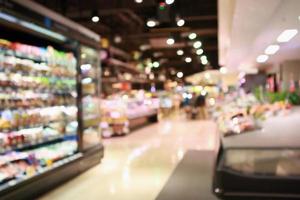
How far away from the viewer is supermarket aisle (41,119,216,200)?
5588mm

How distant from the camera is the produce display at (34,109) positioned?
16.9 ft

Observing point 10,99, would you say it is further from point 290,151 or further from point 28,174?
point 290,151

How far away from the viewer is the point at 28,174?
5324 millimetres

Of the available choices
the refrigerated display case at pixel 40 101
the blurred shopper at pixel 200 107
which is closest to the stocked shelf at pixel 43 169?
the refrigerated display case at pixel 40 101

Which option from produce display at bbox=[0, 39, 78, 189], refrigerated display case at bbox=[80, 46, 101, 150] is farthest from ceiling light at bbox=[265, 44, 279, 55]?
produce display at bbox=[0, 39, 78, 189]

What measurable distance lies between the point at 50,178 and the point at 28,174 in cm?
46

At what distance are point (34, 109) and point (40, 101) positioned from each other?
0.23 m

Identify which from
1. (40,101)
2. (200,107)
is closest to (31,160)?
(40,101)

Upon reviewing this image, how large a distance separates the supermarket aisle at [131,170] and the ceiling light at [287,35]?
3.16 m

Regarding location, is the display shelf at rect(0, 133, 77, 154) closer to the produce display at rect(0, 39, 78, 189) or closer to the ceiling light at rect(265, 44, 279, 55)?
the produce display at rect(0, 39, 78, 189)

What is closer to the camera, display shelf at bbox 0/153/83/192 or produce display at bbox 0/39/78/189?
display shelf at bbox 0/153/83/192

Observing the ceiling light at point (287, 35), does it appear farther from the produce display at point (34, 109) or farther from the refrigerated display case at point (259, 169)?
the refrigerated display case at point (259, 169)

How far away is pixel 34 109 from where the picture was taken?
5906mm

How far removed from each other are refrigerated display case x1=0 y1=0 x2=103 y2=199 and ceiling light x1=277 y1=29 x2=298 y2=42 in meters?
4.32
